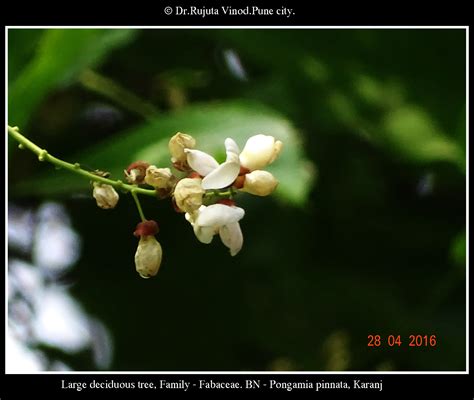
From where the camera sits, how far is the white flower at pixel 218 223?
1053mm

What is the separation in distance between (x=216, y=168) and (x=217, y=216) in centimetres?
6

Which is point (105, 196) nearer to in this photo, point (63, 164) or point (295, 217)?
point (63, 164)

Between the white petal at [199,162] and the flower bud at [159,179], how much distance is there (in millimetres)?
29

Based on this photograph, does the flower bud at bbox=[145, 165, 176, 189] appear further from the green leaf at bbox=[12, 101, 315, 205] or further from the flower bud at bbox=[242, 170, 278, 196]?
the green leaf at bbox=[12, 101, 315, 205]

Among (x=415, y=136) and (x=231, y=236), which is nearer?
(x=231, y=236)

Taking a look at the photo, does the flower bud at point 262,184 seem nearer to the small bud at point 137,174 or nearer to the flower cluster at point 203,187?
the flower cluster at point 203,187

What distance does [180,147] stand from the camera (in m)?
1.09

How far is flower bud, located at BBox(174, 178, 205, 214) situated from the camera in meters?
1.04
